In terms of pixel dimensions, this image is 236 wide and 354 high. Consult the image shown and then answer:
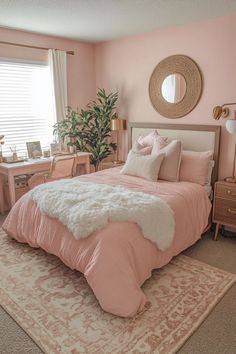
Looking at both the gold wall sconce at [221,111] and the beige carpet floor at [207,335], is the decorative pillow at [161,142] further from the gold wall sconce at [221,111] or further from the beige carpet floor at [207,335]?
the beige carpet floor at [207,335]

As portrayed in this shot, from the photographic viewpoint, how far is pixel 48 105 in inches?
173

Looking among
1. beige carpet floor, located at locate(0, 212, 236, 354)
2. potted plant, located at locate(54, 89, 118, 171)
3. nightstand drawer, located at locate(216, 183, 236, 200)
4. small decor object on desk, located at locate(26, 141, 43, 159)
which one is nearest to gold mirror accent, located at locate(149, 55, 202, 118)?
potted plant, located at locate(54, 89, 118, 171)

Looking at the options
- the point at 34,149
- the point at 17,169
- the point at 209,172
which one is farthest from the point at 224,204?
the point at 34,149

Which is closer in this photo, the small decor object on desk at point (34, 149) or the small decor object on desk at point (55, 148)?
the small decor object on desk at point (34, 149)

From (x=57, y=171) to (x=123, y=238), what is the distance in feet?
6.25

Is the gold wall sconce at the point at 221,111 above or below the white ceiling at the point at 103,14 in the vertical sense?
below

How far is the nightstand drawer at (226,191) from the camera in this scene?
2.98 metres

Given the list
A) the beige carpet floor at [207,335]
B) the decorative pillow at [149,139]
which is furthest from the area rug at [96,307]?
the decorative pillow at [149,139]

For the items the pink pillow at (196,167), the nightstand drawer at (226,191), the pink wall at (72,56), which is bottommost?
the nightstand drawer at (226,191)

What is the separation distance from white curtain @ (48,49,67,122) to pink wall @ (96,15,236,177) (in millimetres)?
701

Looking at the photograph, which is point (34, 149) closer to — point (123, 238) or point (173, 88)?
point (173, 88)

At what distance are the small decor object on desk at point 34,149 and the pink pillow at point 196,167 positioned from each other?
83.0 inches

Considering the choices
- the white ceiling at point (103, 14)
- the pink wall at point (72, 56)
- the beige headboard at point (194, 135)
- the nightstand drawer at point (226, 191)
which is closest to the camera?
the white ceiling at point (103, 14)

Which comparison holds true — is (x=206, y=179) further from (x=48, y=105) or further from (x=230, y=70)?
(x=48, y=105)
